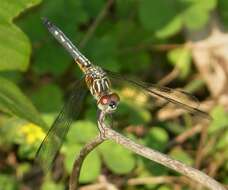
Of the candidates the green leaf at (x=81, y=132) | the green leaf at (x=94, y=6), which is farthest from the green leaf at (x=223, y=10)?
the green leaf at (x=81, y=132)

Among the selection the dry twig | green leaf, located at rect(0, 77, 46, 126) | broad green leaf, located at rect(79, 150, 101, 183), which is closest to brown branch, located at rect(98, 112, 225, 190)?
the dry twig

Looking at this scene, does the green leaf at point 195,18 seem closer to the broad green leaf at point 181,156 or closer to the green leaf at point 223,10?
the green leaf at point 223,10

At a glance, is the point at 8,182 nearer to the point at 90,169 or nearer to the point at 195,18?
the point at 90,169

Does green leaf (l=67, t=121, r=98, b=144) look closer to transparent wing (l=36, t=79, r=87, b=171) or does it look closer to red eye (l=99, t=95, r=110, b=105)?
transparent wing (l=36, t=79, r=87, b=171)

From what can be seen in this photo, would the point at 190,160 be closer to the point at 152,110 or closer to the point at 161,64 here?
the point at 152,110

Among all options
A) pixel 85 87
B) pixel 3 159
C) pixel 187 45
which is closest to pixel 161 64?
pixel 187 45

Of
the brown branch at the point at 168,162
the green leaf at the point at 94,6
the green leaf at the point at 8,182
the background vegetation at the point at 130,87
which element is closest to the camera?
the brown branch at the point at 168,162

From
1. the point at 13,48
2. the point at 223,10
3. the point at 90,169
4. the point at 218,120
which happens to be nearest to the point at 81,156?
the point at 13,48
